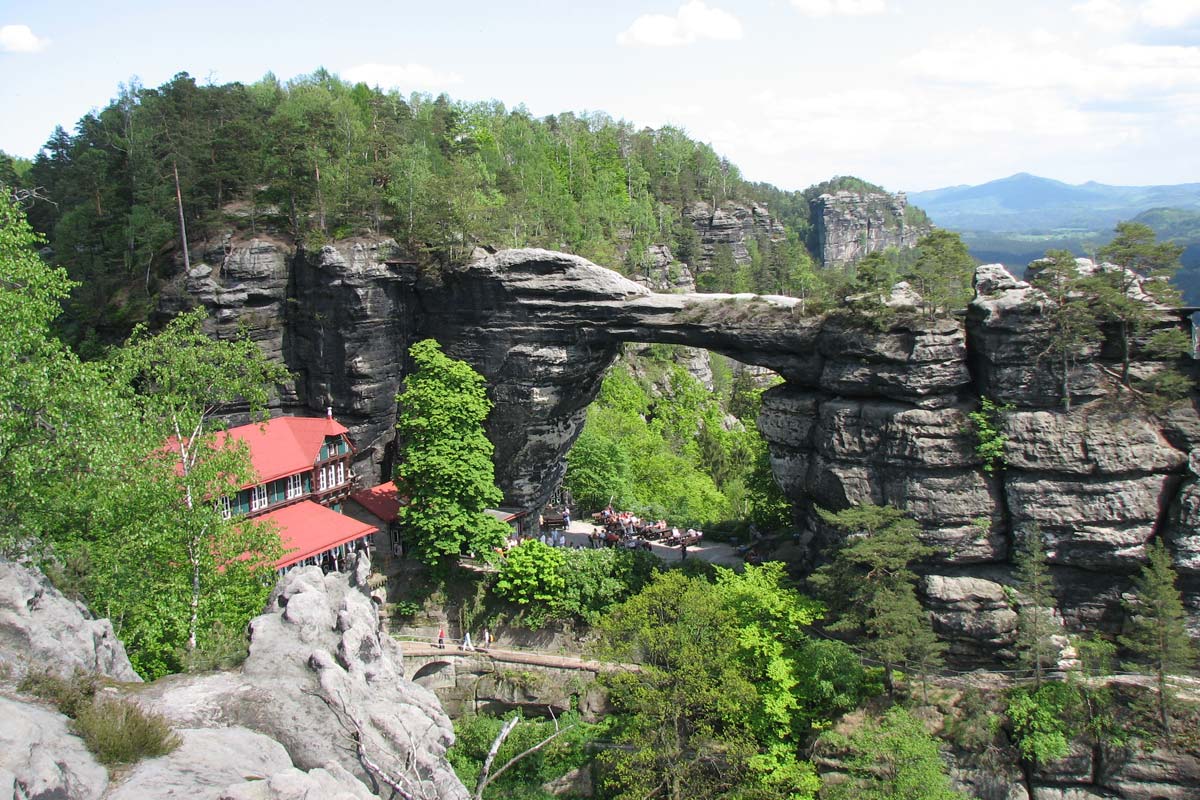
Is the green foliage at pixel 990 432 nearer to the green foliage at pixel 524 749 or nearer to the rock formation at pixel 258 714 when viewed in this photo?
the green foliage at pixel 524 749

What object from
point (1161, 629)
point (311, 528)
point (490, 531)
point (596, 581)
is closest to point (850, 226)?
point (596, 581)

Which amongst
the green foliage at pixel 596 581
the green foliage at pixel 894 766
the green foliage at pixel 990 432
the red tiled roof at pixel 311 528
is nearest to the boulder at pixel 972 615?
the green foliage at pixel 894 766

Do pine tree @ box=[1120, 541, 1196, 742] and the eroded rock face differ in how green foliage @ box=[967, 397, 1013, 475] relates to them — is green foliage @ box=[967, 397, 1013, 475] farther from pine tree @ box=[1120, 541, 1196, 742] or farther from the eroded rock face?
the eroded rock face

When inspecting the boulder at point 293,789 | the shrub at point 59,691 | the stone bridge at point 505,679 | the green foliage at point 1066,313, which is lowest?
the stone bridge at point 505,679

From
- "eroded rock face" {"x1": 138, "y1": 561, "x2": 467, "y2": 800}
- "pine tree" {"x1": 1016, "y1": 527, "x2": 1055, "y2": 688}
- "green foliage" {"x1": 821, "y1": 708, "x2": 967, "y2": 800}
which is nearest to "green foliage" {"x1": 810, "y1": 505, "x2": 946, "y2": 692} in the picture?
"green foliage" {"x1": 821, "y1": 708, "x2": 967, "y2": 800}

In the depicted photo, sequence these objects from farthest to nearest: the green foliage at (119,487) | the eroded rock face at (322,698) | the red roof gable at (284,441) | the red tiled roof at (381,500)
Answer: the red tiled roof at (381,500)
the red roof gable at (284,441)
the green foliage at (119,487)
the eroded rock face at (322,698)

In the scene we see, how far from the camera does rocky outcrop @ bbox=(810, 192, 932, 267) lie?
106562 millimetres

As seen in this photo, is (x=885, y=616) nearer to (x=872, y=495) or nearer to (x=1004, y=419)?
(x=872, y=495)

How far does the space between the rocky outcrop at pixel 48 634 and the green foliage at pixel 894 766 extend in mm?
16491

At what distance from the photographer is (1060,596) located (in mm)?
23188

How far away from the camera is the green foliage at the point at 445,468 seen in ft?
89.6

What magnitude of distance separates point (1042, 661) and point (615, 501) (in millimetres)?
19340

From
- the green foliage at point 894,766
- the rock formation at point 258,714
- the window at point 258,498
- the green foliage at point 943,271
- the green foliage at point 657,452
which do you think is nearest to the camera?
the rock formation at point 258,714

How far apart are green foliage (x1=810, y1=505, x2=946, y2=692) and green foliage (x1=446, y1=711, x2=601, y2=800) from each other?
8.37 m
